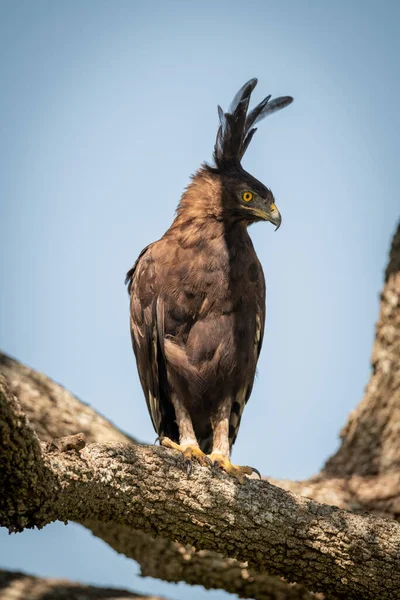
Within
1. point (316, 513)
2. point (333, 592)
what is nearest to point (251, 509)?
point (316, 513)

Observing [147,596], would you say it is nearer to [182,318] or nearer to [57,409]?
[57,409]

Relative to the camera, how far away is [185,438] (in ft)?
20.5

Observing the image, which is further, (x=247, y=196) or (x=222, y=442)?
(x=247, y=196)

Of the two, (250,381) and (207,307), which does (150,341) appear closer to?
(207,307)

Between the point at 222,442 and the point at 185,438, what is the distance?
321 millimetres

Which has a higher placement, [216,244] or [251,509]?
[216,244]

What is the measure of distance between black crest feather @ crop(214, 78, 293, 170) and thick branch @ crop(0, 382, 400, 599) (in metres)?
3.23

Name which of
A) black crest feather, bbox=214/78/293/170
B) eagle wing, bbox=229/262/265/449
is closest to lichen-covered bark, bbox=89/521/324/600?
eagle wing, bbox=229/262/265/449

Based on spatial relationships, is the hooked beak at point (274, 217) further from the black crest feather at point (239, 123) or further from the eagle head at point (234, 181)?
the black crest feather at point (239, 123)

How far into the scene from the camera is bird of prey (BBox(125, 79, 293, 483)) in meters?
6.34

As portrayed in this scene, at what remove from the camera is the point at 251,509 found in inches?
180

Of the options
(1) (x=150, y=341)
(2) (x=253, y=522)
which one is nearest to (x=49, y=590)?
(1) (x=150, y=341)

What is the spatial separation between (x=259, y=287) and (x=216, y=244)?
53 cm

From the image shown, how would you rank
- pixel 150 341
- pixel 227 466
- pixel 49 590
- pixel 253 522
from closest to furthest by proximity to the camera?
pixel 253 522
pixel 227 466
pixel 49 590
pixel 150 341
